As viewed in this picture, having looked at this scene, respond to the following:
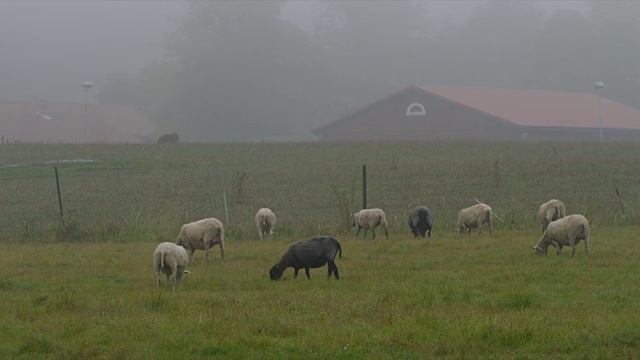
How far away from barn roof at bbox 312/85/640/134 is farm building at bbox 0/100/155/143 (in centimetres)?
3369

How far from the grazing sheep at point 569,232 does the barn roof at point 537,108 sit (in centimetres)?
5802

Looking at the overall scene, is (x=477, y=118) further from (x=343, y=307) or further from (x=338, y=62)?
(x=343, y=307)

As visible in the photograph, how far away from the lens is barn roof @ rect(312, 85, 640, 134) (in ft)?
265

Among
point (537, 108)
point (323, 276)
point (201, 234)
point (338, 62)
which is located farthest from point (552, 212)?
point (338, 62)

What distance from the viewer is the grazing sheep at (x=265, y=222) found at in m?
26.1

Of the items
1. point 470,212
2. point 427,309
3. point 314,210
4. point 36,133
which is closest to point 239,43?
point 36,133

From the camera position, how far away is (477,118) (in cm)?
7981

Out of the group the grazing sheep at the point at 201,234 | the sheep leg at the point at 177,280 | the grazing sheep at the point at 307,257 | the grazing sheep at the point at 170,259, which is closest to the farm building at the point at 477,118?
the grazing sheep at the point at 201,234

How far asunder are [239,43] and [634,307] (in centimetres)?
10502

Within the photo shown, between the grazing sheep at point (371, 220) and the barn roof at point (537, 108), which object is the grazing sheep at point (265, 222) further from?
the barn roof at point (537, 108)

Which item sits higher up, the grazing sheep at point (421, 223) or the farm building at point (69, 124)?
the farm building at point (69, 124)

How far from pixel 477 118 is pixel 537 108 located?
823 centimetres

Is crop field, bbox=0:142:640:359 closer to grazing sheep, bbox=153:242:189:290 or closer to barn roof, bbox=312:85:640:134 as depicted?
grazing sheep, bbox=153:242:189:290

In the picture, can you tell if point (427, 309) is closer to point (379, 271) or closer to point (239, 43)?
point (379, 271)
